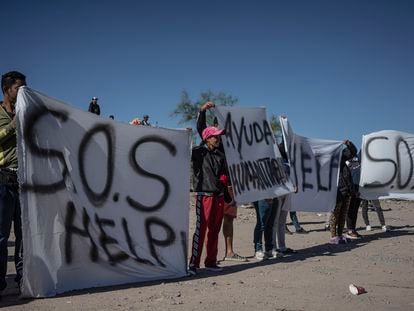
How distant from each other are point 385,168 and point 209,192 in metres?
5.97

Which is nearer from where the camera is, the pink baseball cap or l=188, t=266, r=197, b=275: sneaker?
l=188, t=266, r=197, b=275: sneaker

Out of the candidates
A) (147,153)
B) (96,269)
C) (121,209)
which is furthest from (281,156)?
(96,269)

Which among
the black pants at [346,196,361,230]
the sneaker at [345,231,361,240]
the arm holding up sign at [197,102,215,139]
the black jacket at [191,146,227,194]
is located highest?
the arm holding up sign at [197,102,215,139]

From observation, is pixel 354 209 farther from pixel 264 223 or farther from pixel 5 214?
pixel 5 214

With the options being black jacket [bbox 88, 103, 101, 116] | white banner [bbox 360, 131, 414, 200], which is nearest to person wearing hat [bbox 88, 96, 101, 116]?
black jacket [bbox 88, 103, 101, 116]

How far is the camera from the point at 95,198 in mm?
4980

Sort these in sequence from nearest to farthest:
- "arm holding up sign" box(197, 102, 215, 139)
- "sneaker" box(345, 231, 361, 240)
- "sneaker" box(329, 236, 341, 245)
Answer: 1. "arm holding up sign" box(197, 102, 215, 139)
2. "sneaker" box(329, 236, 341, 245)
3. "sneaker" box(345, 231, 361, 240)

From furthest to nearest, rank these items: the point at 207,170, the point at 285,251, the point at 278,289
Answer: the point at 285,251 < the point at 207,170 < the point at 278,289

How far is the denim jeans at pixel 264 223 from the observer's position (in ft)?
23.9

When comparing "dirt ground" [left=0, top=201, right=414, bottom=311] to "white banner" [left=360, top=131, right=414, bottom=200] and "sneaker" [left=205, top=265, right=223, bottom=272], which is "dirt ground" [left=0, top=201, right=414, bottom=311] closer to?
"sneaker" [left=205, top=265, right=223, bottom=272]

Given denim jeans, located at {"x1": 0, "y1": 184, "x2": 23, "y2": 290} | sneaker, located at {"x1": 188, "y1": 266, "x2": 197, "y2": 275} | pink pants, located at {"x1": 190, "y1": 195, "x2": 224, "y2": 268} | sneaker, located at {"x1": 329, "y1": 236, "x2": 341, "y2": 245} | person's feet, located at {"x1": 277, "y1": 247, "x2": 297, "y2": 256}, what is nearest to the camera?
denim jeans, located at {"x1": 0, "y1": 184, "x2": 23, "y2": 290}

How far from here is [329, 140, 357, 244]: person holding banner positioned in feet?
29.9

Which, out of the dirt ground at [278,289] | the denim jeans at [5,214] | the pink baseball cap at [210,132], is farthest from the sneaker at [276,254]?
the denim jeans at [5,214]

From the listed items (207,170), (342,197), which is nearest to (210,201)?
(207,170)
